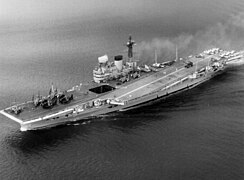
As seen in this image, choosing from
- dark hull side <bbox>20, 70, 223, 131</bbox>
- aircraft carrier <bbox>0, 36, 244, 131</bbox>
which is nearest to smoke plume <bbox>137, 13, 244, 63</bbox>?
aircraft carrier <bbox>0, 36, 244, 131</bbox>

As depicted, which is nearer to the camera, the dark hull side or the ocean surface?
the ocean surface

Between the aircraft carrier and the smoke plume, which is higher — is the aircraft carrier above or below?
below

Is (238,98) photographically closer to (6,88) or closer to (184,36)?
(184,36)

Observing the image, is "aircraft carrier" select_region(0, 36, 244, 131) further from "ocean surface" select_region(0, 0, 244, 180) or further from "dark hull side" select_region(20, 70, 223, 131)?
"ocean surface" select_region(0, 0, 244, 180)

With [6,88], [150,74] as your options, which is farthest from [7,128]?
[150,74]

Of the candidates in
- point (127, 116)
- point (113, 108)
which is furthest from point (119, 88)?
point (127, 116)

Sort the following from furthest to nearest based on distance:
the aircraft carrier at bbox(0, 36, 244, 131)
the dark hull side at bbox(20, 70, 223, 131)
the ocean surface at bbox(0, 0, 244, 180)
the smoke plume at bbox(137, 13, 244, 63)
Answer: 1. the smoke plume at bbox(137, 13, 244, 63)
2. the aircraft carrier at bbox(0, 36, 244, 131)
3. the dark hull side at bbox(20, 70, 223, 131)
4. the ocean surface at bbox(0, 0, 244, 180)
